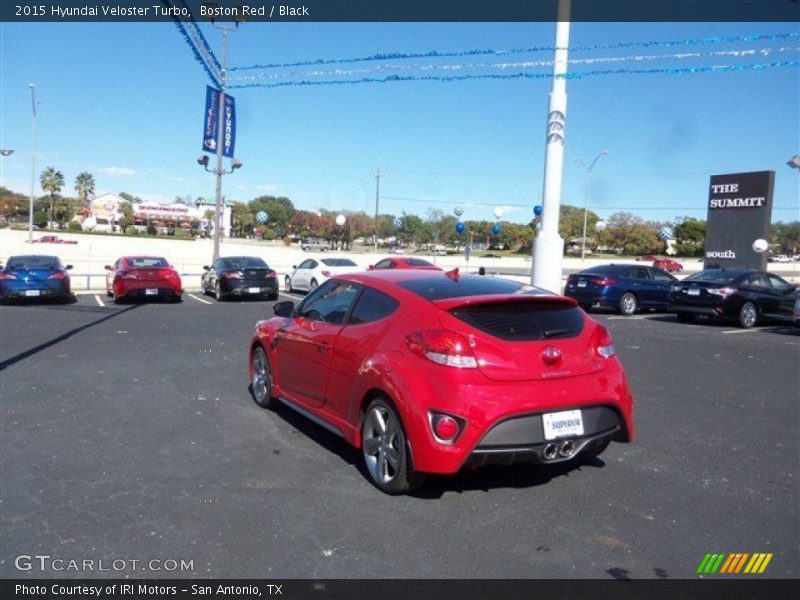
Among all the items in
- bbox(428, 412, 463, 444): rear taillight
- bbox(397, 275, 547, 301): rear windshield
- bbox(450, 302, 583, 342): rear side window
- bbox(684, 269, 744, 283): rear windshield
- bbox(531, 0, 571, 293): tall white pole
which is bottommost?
bbox(428, 412, 463, 444): rear taillight

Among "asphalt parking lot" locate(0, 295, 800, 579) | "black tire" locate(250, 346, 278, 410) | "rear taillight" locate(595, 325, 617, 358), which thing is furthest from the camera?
"black tire" locate(250, 346, 278, 410)

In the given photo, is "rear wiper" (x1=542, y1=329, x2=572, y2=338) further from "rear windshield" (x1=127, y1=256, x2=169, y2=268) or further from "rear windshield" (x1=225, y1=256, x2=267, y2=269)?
"rear windshield" (x1=225, y1=256, x2=267, y2=269)

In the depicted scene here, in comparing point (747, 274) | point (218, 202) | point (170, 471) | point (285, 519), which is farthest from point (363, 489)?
point (218, 202)

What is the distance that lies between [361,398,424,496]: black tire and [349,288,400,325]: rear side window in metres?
0.65

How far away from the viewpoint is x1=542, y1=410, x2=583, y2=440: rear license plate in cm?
423

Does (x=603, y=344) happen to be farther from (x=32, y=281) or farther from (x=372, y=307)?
(x=32, y=281)

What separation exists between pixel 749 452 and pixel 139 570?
185 inches

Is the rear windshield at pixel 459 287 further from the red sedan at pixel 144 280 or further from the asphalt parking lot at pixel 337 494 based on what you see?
the red sedan at pixel 144 280

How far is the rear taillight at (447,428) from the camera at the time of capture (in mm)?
4066

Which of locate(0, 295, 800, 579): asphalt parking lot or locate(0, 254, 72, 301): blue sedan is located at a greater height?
locate(0, 254, 72, 301): blue sedan
